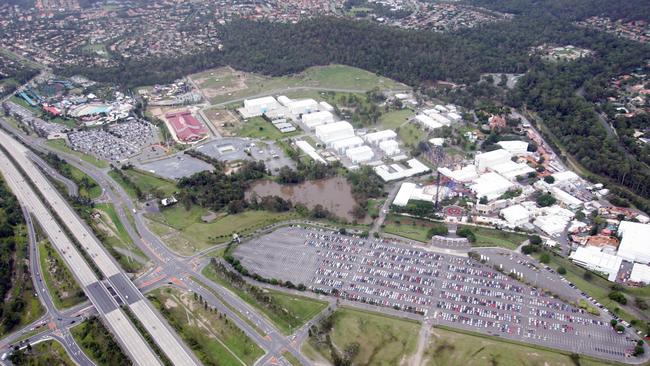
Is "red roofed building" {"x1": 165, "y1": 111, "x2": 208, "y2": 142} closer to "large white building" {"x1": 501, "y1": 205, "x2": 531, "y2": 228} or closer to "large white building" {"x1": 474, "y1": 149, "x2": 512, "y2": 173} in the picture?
"large white building" {"x1": 474, "y1": 149, "x2": 512, "y2": 173}

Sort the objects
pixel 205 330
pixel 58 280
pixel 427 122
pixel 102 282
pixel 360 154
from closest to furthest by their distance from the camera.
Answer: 1. pixel 205 330
2. pixel 102 282
3. pixel 58 280
4. pixel 360 154
5. pixel 427 122

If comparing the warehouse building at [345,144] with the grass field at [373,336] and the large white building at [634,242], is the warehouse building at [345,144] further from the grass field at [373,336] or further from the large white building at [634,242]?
the large white building at [634,242]

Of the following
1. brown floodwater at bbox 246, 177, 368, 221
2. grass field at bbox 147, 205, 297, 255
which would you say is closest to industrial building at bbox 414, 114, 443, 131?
brown floodwater at bbox 246, 177, 368, 221

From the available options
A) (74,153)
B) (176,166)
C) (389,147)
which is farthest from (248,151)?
(74,153)

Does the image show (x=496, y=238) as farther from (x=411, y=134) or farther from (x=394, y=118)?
(x=394, y=118)

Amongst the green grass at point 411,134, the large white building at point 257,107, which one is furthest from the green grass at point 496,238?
the large white building at point 257,107

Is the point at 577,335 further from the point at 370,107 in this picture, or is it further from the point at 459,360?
the point at 370,107
